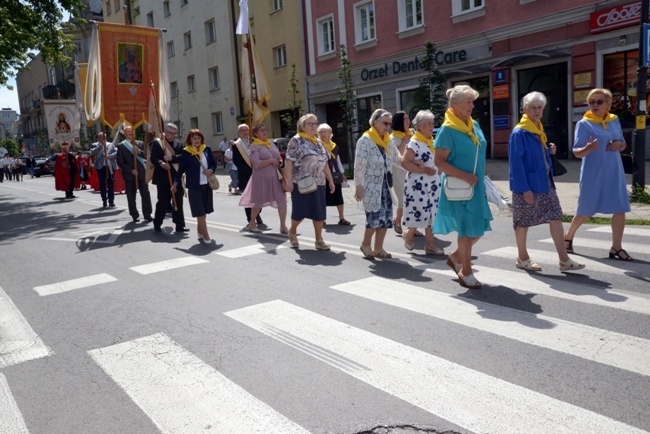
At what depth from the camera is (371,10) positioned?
24.6 metres

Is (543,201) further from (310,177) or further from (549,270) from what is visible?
(310,177)

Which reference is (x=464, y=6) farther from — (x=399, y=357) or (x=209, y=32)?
(x=209, y=32)

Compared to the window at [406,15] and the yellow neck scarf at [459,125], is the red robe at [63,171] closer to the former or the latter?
the window at [406,15]

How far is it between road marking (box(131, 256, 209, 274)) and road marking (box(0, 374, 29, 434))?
3.46m

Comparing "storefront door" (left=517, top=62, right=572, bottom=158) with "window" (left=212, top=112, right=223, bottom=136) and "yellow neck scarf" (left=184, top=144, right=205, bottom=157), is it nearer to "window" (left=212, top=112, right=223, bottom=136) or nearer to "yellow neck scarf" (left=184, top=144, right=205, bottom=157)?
"yellow neck scarf" (left=184, top=144, right=205, bottom=157)

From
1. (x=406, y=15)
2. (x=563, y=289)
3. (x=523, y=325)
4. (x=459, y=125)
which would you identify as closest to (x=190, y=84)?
(x=406, y=15)

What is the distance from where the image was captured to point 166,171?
35.8 feet

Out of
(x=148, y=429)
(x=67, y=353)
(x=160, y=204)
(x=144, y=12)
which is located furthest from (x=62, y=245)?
(x=144, y=12)

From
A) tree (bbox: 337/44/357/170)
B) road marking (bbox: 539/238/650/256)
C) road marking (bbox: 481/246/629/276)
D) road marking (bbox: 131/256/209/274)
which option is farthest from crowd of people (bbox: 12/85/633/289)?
tree (bbox: 337/44/357/170)

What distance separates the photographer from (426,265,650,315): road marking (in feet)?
16.4

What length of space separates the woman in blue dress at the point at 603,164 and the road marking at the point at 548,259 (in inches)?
14.6

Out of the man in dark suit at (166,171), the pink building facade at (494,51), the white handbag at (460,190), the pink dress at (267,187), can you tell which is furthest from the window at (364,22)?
the white handbag at (460,190)

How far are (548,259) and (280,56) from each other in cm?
2597

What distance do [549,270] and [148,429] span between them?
14.9ft
